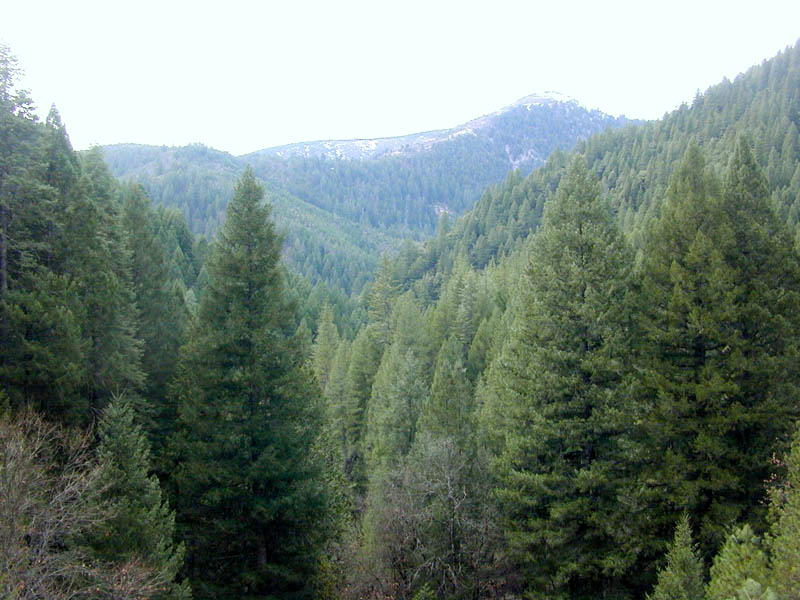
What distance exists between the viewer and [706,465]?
14.0 metres

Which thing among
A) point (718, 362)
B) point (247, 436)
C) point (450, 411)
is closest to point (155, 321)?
point (247, 436)

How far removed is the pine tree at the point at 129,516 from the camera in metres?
11.1

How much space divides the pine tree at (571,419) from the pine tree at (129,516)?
8868mm

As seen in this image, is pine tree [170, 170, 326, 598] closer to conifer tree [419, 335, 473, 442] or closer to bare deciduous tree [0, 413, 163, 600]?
bare deciduous tree [0, 413, 163, 600]

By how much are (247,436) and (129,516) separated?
4300 mm

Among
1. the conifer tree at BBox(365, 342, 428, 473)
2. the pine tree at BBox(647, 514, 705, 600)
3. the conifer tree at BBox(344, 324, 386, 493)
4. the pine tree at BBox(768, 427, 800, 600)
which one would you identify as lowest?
the conifer tree at BBox(344, 324, 386, 493)

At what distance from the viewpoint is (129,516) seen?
11.5m

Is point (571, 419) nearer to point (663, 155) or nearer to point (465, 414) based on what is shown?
point (465, 414)

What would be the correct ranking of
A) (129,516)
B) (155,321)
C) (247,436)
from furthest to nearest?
(155,321)
(247,436)
(129,516)

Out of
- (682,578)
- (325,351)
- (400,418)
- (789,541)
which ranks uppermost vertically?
(789,541)

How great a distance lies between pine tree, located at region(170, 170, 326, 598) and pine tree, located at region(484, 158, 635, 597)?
6240mm

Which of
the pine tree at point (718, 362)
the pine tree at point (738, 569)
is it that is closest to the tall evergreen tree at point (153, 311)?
the pine tree at point (718, 362)

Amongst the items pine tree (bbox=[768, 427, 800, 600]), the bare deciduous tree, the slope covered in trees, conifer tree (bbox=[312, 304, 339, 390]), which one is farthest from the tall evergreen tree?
the slope covered in trees

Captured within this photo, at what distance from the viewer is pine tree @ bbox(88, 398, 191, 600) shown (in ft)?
36.4
